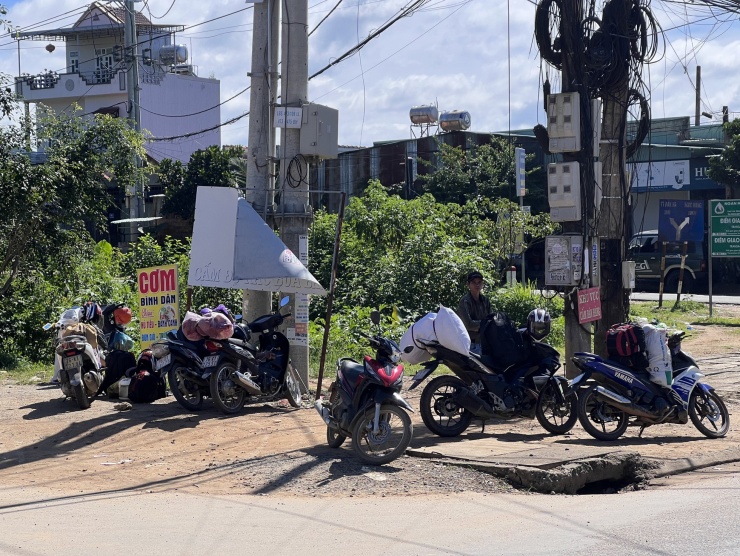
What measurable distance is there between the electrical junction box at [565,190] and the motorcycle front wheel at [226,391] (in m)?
4.49

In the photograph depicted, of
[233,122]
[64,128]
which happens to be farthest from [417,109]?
[64,128]

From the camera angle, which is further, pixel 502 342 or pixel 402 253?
pixel 402 253

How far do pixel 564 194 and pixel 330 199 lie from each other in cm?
3380

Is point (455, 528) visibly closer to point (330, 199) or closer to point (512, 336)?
point (512, 336)

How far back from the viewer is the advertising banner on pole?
40.2 ft

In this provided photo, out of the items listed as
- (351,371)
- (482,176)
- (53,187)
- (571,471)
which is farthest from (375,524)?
(482,176)

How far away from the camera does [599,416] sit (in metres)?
9.50

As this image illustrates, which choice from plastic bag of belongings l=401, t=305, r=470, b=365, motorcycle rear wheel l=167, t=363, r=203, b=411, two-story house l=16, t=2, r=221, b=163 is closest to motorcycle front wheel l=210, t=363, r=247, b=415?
motorcycle rear wheel l=167, t=363, r=203, b=411

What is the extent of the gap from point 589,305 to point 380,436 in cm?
438

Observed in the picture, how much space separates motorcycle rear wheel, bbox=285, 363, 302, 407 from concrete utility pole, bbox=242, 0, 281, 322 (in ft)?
6.41

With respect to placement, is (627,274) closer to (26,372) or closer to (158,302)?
(158,302)

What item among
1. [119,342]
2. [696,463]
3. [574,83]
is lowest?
[696,463]

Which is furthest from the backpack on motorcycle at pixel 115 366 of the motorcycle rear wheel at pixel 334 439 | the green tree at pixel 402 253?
the green tree at pixel 402 253

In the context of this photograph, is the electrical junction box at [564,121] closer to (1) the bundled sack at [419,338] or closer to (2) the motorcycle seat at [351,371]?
(1) the bundled sack at [419,338]
